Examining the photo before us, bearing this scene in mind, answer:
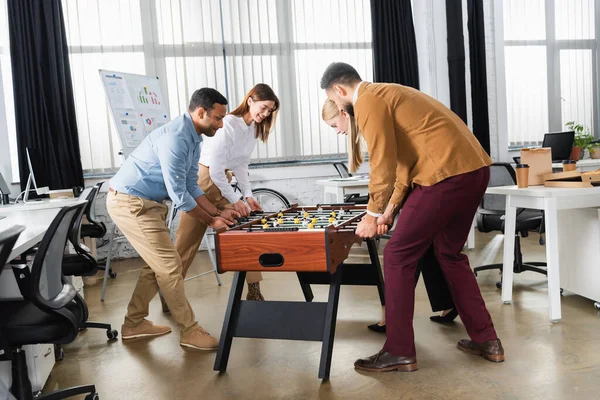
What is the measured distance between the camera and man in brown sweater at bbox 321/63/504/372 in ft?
8.05

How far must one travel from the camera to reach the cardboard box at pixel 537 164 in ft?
11.6

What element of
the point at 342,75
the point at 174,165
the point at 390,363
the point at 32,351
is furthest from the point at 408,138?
the point at 32,351

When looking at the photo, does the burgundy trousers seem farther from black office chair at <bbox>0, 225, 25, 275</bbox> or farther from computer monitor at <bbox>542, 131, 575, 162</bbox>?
computer monitor at <bbox>542, 131, 575, 162</bbox>

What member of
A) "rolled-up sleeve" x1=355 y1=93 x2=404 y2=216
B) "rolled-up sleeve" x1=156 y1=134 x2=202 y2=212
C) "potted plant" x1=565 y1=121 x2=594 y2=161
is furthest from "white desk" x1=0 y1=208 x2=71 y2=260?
"potted plant" x1=565 y1=121 x2=594 y2=161

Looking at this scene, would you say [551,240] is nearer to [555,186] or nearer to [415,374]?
[555,186]

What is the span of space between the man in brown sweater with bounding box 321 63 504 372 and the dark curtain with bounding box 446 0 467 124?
455cm

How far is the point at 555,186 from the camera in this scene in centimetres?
337

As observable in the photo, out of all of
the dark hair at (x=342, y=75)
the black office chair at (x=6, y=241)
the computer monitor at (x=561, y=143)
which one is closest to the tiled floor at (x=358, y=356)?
the black office chair at (x=6, y=241)

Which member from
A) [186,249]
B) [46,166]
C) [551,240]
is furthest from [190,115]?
[46,166]

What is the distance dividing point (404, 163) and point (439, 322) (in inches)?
45.7

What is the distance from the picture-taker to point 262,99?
11.0 ft

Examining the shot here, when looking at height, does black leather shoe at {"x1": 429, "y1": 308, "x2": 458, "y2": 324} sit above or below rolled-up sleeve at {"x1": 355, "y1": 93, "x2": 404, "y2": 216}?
below

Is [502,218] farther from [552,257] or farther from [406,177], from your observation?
[406,177]

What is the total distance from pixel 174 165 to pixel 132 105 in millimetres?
2470
